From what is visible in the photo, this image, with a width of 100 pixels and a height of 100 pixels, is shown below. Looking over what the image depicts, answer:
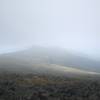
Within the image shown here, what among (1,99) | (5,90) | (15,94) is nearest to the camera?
(1,99)

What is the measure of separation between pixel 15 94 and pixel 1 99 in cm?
199

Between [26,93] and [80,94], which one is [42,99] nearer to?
[26,93]

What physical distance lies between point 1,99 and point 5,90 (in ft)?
11.0

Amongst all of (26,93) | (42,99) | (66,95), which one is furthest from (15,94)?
(66,95)

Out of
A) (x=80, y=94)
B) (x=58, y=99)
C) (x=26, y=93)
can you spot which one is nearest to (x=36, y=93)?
(x=26, y=93)

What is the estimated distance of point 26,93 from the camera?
23406 mm

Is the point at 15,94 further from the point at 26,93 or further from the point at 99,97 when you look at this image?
the point at 99,97

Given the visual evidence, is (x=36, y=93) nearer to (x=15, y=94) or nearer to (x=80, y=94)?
(x=15, y=94)

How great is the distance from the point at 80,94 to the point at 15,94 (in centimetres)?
638

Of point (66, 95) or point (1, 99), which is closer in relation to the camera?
point (1, 99)

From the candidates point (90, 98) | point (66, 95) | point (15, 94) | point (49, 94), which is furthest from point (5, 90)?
point (90, 98)

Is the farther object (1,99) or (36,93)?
(36,93)

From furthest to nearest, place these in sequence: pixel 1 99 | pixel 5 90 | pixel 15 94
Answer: pixel 5 90 < pixel 15 94 < pixel 1 99

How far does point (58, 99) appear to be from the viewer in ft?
71.7
